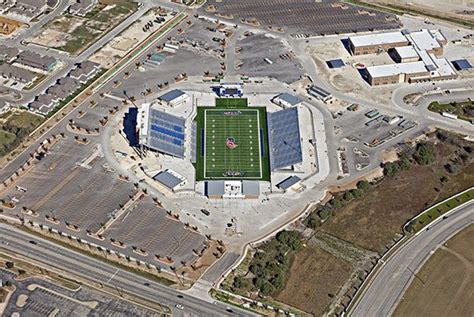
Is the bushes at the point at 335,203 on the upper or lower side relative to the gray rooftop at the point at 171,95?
lower

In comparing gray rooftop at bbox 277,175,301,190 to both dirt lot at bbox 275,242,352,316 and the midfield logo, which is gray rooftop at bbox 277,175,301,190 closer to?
the midfield logo

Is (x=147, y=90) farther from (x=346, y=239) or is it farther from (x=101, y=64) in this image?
(x=346, y=239)

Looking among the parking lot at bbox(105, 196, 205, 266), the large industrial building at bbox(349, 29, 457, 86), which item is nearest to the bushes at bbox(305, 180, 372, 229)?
the parking lot at bbox(105, 196, 205, 266)

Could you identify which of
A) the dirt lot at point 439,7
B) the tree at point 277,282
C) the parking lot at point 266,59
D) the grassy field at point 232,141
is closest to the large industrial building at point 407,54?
the dirt lot at point 439,7

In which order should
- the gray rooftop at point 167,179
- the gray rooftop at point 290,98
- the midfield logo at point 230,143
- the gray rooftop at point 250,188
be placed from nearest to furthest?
the gray rooftop at point 250,188 → the gray rooftop at point 167,179 → the midfield logo at point 230,143 → the gray rooftop at point 290,98

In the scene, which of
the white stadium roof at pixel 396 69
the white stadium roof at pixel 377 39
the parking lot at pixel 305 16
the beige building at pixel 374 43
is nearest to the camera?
the white stadium roof at pixel 396 69

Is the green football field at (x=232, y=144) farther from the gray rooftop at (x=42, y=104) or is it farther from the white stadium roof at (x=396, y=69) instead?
the gray rooftop at (x=42, y=104)

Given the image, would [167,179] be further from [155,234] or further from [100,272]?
[100,272]

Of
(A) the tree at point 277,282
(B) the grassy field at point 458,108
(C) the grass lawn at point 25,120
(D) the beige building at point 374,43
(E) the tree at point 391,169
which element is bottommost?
(A) the tree at point 277,282
